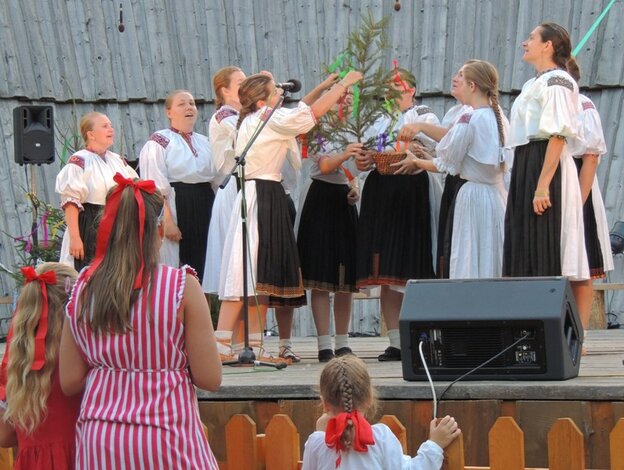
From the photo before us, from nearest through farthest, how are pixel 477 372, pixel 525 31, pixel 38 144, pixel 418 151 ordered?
pixel 477 372 → pixel 418 151 → pixel 38 144 → pixel 525 31

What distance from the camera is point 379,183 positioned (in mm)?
6840

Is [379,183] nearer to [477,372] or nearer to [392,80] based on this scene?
[392,80]

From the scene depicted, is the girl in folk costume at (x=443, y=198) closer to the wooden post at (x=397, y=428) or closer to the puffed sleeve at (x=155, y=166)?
the puffed sleeve at (x=155, y=166)

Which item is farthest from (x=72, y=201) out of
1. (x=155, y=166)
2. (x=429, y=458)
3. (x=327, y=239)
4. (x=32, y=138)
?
(x=429, y=458)

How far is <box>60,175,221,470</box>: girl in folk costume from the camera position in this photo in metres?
3.35

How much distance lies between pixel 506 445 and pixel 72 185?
165 inches

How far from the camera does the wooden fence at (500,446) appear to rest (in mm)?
3973

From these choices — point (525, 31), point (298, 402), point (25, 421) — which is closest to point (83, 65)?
point (525, 31)

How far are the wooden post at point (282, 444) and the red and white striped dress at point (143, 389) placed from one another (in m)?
0.87

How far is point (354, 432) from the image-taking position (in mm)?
3650

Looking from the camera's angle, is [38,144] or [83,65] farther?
[83,65]

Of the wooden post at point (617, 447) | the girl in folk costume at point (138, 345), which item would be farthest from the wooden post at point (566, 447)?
the girl in folk costume at point (138, 345)

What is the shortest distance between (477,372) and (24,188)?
304 inches

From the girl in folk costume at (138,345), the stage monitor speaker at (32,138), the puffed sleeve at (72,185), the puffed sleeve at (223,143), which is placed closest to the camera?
the girl in folk costume at (138,345)
